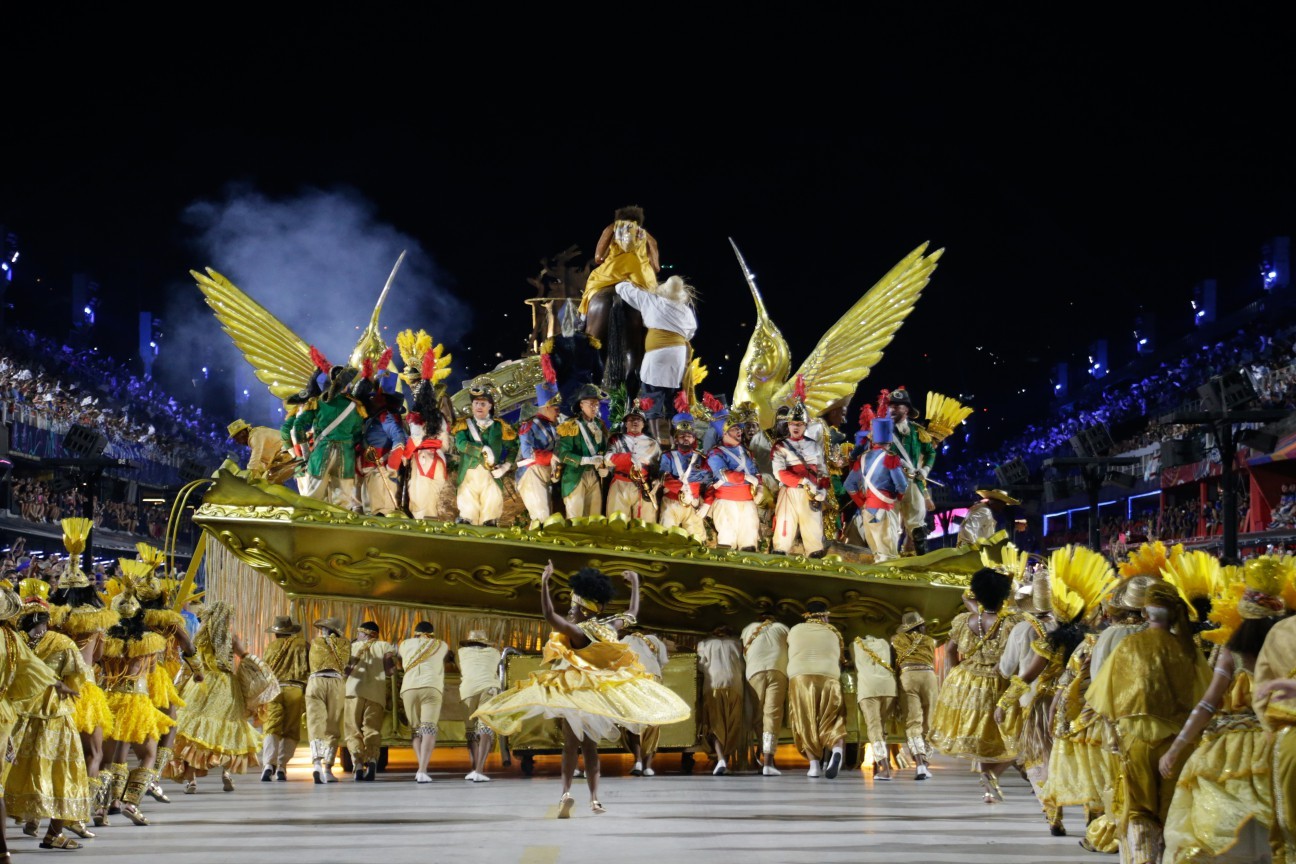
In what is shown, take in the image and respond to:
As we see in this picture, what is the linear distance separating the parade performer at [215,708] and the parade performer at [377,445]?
7.27ft

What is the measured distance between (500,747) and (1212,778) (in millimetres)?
10601

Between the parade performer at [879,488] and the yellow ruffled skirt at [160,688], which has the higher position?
the parade performer at [879,488]

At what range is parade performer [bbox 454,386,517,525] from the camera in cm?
1560

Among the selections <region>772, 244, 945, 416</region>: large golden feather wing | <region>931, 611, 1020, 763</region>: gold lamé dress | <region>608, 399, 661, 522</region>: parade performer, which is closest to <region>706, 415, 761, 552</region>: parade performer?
<region>608, 399, 661, 522</region>: parade performer

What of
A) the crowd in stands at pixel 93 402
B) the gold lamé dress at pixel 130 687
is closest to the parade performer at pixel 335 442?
the gold lamé dress at pixel 130 687

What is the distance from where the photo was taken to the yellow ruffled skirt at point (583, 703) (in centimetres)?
1052

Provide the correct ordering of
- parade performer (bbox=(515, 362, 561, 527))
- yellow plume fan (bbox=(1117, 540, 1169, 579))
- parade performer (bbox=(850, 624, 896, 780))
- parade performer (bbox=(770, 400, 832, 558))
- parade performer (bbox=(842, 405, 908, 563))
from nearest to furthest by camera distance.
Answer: yellow plume fan (bbox=(1117, 540, 1169, 579)) → parade performer (bbox=(850, 624, 896, 780)) → parade performer (bbox=(515, 362, 561, 527)) → parade performer (bbox=(770, 400, 832, 558)) → parade performer (bbox=(842, 405, 908, 563))

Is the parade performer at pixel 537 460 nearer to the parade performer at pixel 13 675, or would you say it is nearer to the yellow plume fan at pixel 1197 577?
the parade performer at pixel 13 675

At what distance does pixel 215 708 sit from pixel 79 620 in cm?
387

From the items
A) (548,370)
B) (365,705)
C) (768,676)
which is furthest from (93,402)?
(768,676)

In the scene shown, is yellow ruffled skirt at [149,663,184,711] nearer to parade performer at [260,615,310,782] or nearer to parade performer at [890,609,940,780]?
parade performer at [260,615,310,782]

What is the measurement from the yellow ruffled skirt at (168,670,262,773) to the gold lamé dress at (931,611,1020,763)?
5.55 meters

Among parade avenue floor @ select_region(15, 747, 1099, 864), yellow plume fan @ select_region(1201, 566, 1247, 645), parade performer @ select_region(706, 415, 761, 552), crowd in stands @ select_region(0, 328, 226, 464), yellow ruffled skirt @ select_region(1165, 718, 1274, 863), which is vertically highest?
crowd in stands @ select_region(0, 328, 226, 464)

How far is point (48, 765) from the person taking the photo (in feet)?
29.7
